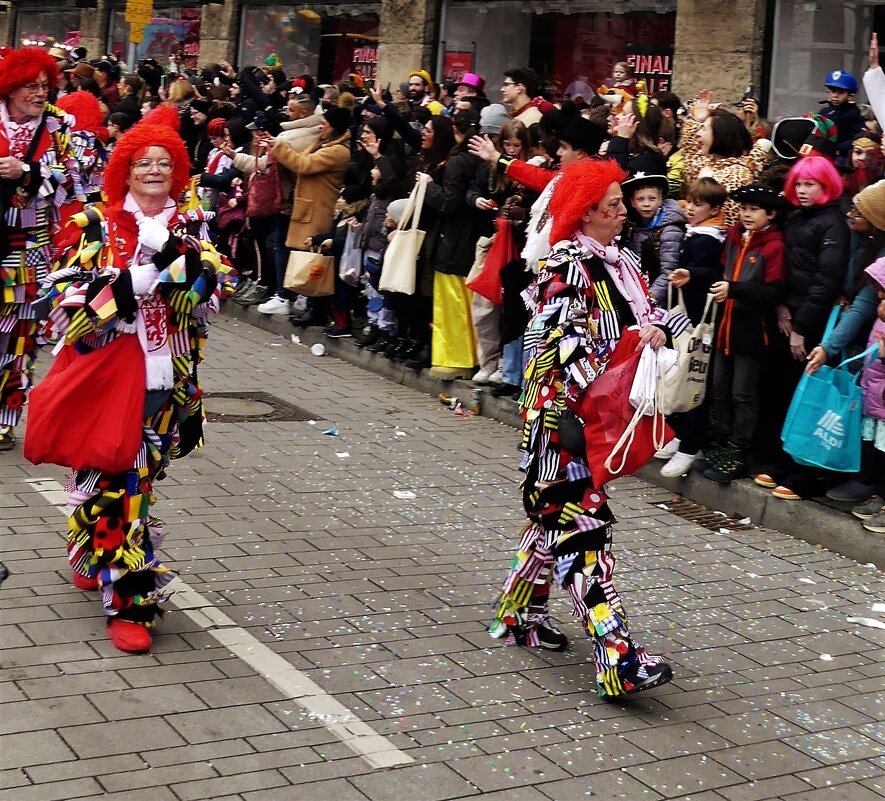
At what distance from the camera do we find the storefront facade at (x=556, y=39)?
14500 mm

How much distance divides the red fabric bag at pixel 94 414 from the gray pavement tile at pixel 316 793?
169 cm

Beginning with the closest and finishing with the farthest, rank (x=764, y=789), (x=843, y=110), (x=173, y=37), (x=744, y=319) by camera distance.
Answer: (x=764, y=789) → (x=744, y=319) → (x=843, y=110) → (x=173, y=37)

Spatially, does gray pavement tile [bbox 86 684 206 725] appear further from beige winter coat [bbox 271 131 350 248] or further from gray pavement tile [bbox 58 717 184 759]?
beige winter coat [bbox 271 131 350 248]

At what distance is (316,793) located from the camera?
193 inches

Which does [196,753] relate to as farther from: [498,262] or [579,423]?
[498,262]

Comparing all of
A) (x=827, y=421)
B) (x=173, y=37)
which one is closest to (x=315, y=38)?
(x=173, y=37)

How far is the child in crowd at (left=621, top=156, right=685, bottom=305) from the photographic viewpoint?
9172mm

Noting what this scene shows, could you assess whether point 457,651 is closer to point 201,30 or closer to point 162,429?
point 162,429

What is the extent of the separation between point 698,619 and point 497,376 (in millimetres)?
4577

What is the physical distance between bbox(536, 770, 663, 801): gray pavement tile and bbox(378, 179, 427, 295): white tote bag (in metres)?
6.93

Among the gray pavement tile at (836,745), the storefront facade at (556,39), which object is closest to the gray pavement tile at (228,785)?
the gray pavement tile at (836,745)

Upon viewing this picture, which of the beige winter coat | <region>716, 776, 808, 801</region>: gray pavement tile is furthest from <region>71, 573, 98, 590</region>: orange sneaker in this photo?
the beige winter coat

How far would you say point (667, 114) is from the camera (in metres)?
12.1

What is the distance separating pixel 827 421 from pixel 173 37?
1892cm
